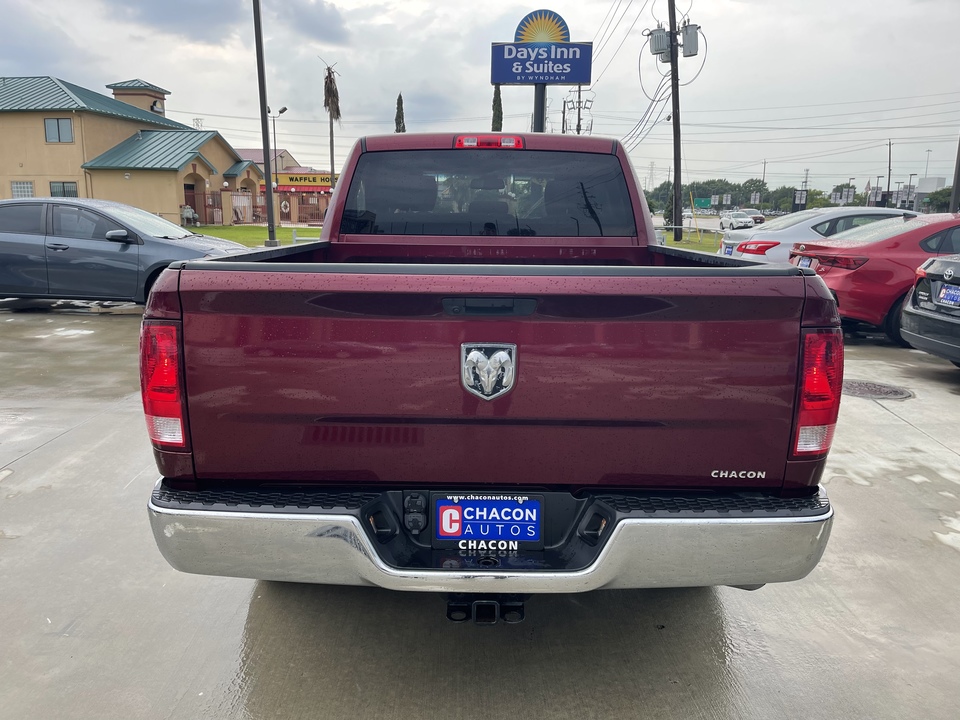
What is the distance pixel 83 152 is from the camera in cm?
3744

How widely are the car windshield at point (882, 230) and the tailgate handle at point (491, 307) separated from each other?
8013 mm

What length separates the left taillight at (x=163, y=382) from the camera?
2238mm

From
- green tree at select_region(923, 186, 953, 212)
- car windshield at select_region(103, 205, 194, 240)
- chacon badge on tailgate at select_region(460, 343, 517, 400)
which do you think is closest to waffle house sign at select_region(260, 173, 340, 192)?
car windshield at select_region(103, 205, 194, 240)

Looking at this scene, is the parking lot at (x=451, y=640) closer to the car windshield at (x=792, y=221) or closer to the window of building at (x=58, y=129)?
the car windshield at (x=792, y=221)

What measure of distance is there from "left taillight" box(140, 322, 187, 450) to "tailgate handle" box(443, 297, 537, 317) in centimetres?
84

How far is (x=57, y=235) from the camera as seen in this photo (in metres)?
10.4

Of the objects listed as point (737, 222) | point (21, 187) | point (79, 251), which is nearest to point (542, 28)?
point (79, 251)

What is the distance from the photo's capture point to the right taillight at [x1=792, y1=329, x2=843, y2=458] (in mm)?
2246

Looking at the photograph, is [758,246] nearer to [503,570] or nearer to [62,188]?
[503,570]

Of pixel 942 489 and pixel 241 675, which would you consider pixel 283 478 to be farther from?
pixel 942 489

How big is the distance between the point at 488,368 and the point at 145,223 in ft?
32.5

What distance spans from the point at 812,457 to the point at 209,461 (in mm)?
1893

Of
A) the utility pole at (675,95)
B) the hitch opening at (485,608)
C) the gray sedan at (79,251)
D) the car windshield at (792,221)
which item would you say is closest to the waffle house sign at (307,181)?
the utility pole at (675,95)

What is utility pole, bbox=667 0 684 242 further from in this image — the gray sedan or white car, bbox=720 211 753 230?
the gray sedan
